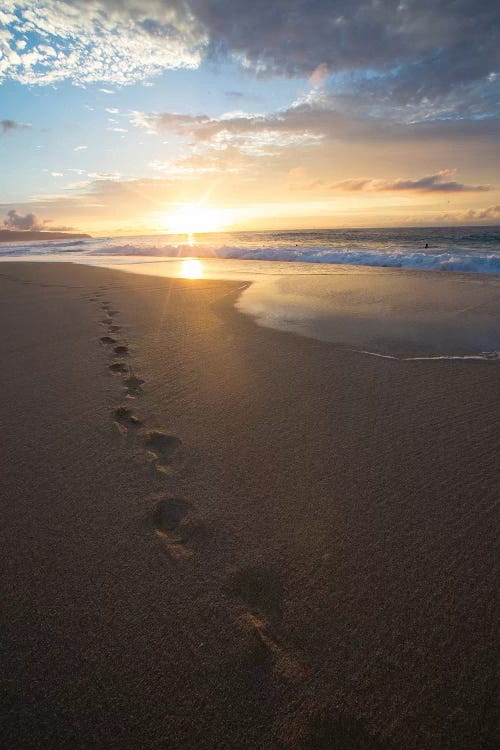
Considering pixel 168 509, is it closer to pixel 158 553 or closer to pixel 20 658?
pixel 158 553

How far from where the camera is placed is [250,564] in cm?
158

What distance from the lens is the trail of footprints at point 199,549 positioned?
1.27 meters

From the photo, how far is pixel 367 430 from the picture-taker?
2.54 meters

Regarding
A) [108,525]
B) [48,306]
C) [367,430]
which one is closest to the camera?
[108,525]

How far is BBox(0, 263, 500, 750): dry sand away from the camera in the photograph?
1.13m

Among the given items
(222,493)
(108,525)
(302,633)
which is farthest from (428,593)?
(108,525)

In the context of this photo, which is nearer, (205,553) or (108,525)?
(205,553)

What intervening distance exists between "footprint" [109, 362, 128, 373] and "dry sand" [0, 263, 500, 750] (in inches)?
14.5

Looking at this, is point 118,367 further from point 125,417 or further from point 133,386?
point 125,417

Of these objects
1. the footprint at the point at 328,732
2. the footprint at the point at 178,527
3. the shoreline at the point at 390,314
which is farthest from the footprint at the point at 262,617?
the shoreline at the point at 390,314

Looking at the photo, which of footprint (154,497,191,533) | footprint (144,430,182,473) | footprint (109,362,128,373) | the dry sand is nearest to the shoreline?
the dry sand

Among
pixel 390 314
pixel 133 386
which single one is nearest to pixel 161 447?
pixel 133 386

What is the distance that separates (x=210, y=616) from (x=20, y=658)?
1.97ft

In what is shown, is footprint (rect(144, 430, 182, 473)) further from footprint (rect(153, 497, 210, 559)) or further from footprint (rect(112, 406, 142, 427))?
footprint (rect(153, 497, 210, 559))
